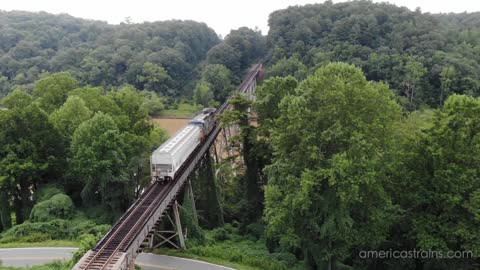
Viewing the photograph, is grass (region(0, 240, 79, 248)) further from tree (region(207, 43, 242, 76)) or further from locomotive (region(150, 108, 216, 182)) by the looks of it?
tree (region(207, 43, 242, 76))

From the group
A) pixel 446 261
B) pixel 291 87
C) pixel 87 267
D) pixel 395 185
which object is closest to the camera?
pixel 87 267

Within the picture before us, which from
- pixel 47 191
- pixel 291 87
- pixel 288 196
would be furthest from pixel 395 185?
pixel 47 191

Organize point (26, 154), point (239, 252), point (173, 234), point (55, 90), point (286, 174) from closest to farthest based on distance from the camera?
point (286, 174), point (239, 252), point (173, 234), point (26, 154), point (55, 90)

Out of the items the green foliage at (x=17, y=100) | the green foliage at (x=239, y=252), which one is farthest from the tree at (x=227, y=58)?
the green foliage at (x=239, y=252)

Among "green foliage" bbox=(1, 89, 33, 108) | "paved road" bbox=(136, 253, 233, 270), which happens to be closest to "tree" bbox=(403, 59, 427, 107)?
"paved road" bbox=(136, 253, 233, 270)

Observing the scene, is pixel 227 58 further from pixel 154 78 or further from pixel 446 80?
pixel 446 80

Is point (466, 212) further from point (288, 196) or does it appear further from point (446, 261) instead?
point (288, 196)

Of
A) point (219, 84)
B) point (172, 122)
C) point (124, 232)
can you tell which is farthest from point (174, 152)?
point (219, 84)

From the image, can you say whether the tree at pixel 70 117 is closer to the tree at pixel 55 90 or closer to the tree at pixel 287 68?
the tree at pixel 55 90
